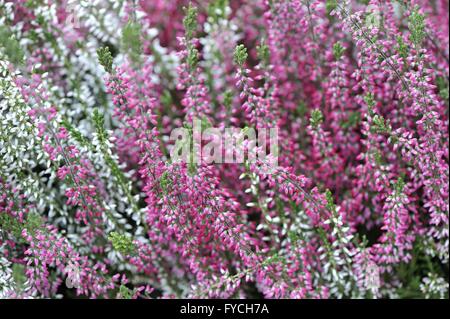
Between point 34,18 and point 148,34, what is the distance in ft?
1.41

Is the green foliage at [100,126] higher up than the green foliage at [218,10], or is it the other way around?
the green foliage at [218,10]

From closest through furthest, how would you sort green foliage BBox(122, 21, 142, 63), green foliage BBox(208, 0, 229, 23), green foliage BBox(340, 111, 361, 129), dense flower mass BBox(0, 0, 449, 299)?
dense flower mass BBox(0, 0, 449, 299) < green foliage BBox(122, 21, 142, 63) < green foliage BBox(340, 111, 361, 129) < green foliage BBox(208, 0, 229, 23)

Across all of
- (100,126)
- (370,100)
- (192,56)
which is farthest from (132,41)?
(370,100)

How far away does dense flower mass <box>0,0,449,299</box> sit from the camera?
1857 mm

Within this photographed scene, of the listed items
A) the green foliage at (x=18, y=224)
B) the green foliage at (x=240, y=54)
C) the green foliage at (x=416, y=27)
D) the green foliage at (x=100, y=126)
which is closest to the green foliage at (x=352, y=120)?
the green foliage at (x=416, y=27)

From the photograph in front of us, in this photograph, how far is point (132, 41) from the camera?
6.64ft

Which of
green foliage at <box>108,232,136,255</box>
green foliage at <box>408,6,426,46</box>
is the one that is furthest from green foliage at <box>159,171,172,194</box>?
green foliage at <box>408,6,426,46</box>

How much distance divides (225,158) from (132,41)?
1.59ft

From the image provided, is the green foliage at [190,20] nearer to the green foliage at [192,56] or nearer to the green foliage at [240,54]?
the green foliage at [192,56]

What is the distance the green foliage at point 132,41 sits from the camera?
1.99 metres

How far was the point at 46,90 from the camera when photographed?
206 centimetres

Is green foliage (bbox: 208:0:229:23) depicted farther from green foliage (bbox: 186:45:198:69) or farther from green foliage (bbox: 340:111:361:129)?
green foliage (bbox: 340:111:361:129)
